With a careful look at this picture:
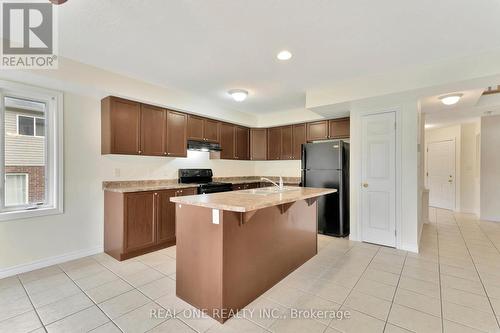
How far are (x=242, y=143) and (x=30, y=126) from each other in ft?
12.1

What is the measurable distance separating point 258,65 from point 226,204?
2013mm

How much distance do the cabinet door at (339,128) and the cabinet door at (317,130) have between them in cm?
12

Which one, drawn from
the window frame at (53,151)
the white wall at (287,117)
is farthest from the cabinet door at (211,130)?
the window frame at (53,151)

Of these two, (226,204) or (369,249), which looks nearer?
(226,204)

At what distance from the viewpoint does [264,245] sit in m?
2.41

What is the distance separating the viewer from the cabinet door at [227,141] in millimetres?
Answer: 5148

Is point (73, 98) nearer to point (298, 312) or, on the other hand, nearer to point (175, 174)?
point (175, 174)

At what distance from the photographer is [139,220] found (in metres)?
3.37

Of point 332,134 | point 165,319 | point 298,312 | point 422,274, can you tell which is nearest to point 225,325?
point 165,319

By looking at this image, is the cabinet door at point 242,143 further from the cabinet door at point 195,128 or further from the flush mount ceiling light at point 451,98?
the flush mount ceiling light at point 451,98

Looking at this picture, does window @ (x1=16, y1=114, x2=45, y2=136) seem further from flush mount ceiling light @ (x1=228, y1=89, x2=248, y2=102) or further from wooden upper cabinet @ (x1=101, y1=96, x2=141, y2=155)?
flush mount ceiling light @ (x1=228, y1=89, x2=248, y2=102)

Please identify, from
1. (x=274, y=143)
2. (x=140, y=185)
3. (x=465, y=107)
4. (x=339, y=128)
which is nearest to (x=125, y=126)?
(x=140, y=185)

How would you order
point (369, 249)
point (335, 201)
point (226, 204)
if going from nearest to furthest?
point (226, 204) → point (369, 249) → point (335, 201)

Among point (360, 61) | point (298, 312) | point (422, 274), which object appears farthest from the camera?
point (360, 61)
